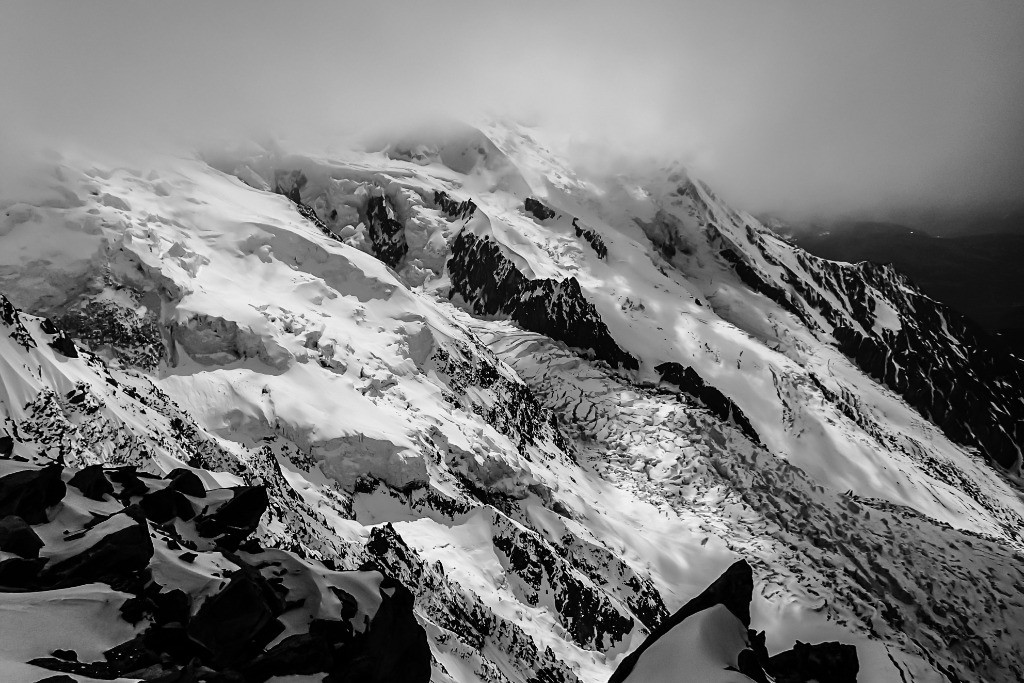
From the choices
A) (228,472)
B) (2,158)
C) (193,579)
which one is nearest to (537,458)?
(228,472)

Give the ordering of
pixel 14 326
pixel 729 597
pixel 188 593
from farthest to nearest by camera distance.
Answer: pixel 14 326
pixel 188 593
pixel 729 597

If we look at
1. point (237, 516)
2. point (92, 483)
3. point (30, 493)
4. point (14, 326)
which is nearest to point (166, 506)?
point (237, 516)

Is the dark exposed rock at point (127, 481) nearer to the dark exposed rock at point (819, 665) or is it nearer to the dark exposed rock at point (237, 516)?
the dark exposed rock at point (237, 516)

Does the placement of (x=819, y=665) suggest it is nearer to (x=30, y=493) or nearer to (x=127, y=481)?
(x=30, y=493)

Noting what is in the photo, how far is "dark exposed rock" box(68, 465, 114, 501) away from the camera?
33594 millimetres

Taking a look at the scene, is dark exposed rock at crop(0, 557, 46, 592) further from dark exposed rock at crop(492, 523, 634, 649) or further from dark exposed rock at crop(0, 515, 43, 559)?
dark exposed rock at crop(492, 523, 634, 649)

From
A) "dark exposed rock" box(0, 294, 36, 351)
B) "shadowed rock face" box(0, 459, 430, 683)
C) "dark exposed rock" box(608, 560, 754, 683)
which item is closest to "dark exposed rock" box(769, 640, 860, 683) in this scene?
"dark exposed rock" box(608, 560, 754, 683)

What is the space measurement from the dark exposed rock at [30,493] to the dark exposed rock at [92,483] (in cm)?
285

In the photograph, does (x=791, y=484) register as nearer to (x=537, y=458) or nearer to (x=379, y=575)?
(x=537, y=458)

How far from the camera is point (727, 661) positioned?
21750 millimetres

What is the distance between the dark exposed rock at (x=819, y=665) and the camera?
24484 millimetres

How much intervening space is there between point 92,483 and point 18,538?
7177 millimetres

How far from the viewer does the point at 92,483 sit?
111 feet

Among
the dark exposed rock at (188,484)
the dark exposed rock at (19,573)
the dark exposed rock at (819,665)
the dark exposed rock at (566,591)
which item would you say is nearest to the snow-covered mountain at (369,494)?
the dark exposed rock at (819,665)
